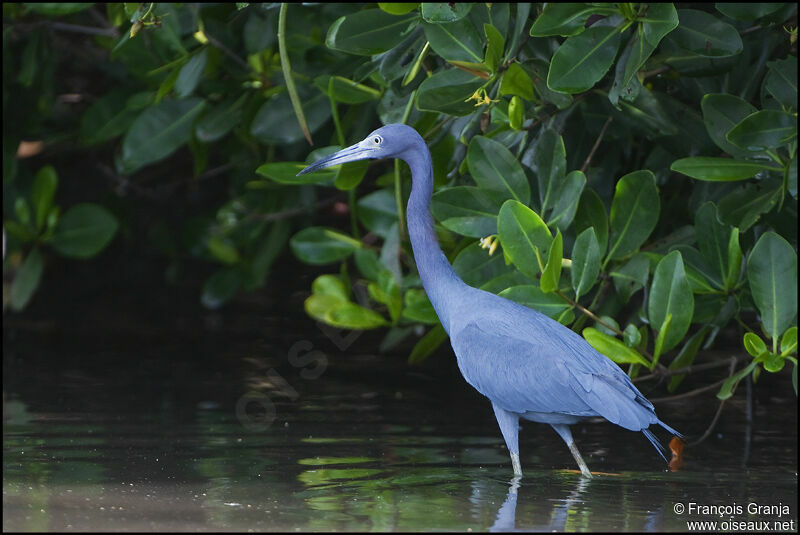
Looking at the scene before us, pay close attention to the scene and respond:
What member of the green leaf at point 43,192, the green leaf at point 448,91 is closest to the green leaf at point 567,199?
the green leaf at point 448,91

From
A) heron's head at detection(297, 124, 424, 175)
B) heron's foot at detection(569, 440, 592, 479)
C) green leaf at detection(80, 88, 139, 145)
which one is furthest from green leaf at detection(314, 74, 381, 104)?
green leaf at detection(80, 88, 139, 145)

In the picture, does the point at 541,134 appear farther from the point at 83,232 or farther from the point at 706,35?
the point at 83,232

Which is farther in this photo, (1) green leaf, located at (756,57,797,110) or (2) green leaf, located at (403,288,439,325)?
(2) green leaf, located at (403,288,439,325)

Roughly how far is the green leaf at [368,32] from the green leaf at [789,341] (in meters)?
1.98

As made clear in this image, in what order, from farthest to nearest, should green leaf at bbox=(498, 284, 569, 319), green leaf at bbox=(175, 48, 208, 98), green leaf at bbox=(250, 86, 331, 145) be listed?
1. green leaf at bbox=(250, 86, 331, 145)
2. green leaf at bbox=(175, 48, 208, 98)
3. green leaf at bbox=(498, 284, 569, 319)

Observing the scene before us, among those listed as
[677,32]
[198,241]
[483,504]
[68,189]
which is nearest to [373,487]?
[483,504]

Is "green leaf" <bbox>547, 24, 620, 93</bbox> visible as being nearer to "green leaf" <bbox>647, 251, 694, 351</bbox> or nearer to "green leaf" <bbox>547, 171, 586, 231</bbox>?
"green leaf" <bbox>547, 171, 586, 231</bbox>

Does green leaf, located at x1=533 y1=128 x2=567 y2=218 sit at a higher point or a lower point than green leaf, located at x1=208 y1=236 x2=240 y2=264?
higher

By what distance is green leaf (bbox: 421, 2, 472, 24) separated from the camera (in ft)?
15.3

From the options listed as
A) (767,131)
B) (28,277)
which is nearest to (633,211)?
(767,131)

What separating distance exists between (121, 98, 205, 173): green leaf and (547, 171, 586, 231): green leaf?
2716mm

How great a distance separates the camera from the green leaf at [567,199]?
479 centimetres

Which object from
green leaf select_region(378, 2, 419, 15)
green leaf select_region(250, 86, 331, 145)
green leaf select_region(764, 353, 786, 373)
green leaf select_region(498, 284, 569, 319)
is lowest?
green leaf select_region(764, 353, 786, 373)

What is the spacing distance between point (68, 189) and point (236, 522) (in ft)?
26.4
